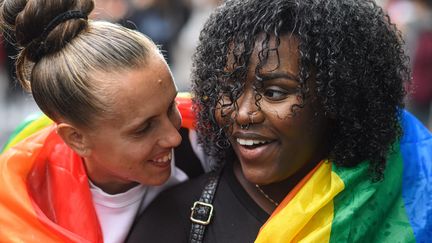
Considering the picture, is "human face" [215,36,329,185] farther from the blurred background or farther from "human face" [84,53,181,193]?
the blurred background

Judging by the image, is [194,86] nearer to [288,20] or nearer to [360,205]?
[288,20]

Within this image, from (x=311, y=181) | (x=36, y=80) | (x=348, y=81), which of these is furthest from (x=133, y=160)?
(x=348, y=81)

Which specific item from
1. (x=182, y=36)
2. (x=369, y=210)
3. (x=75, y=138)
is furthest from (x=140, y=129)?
(x=182, y=36)

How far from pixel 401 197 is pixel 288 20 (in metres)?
0.76

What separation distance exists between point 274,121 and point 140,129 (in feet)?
1.61

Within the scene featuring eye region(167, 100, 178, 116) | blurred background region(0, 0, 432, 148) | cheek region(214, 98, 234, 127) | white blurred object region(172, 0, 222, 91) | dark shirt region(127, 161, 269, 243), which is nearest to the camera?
cheek region(214, 98, 234, 127)

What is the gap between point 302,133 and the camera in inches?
102

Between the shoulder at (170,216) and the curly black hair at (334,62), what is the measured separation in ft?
0.68

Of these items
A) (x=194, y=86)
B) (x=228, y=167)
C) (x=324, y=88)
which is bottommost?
(x=228, y=167)

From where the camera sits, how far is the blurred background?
6.42m

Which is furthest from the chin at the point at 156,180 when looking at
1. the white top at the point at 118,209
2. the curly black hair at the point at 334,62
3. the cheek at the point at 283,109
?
the cheek at the point at 283,109

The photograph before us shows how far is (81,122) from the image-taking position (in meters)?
2.74

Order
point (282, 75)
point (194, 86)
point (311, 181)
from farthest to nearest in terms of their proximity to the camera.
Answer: point (194, 86), point (311, 181), point (282, 75)

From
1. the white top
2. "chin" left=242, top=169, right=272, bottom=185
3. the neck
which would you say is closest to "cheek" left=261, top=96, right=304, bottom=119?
"chin" left=242, top=169, right=272, bottom=185
